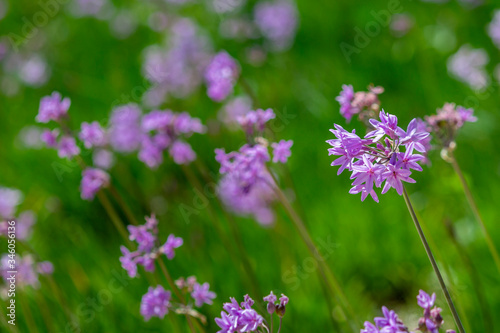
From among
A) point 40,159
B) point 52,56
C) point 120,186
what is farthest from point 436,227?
point 52,56

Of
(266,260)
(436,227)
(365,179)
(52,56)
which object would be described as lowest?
(436,227)

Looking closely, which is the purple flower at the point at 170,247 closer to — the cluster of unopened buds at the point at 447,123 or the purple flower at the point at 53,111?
the purple flower at the point at 53,111

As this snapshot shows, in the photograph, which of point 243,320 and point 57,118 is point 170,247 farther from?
point 57,118

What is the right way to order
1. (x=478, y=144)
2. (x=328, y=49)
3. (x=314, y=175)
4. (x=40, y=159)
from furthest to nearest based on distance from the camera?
(x=328, y=49) < (x=40, y=159) < (x=314, y=175) < (x=478, y=144)

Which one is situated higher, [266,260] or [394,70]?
[394,70]

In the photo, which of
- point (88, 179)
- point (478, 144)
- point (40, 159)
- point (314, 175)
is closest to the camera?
point (88, 179)

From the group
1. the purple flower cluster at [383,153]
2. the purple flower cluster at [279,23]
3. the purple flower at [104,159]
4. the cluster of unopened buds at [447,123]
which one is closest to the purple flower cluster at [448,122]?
the cluster of unopened buds at [447,123]

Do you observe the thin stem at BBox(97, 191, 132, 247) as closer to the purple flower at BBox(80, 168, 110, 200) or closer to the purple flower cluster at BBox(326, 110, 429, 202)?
the purple flower at BBox(80, 168, 110, 200)

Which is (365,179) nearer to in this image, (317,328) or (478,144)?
(317,328)

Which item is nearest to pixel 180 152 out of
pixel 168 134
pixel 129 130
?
pixel 168 134
